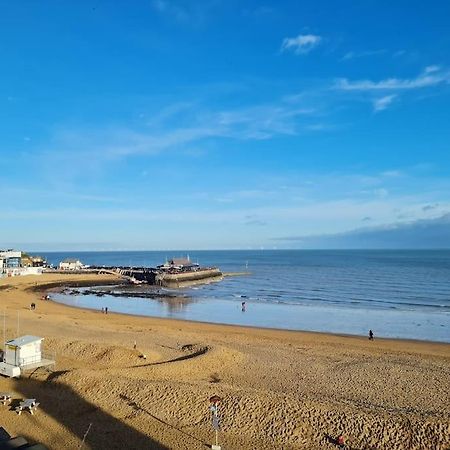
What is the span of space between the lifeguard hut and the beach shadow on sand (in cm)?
76

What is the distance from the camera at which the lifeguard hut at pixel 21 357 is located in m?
19.0

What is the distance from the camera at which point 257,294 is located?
2554 inches

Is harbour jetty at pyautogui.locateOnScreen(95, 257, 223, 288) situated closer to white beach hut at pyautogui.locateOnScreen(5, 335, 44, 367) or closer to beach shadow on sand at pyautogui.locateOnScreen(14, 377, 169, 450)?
white beach hut at pyautogui.locateOnScreen(5, 335, 44, 367)

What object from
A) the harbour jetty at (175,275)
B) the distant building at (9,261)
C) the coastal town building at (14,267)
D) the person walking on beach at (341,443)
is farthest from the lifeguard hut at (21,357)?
the distant building at (9,261)

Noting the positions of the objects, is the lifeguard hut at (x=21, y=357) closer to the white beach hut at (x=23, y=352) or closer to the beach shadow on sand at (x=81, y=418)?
the white beach hut at (x=23, y=352)

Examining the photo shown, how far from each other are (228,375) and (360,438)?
783 cm

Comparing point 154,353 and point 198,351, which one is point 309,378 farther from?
point 154,353

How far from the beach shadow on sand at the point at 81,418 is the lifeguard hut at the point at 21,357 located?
762 millimetres

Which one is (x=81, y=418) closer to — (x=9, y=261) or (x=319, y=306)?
(x=319, y=306)

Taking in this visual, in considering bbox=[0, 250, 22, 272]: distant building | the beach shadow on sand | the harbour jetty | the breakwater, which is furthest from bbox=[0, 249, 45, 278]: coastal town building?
the beach shadow on sand

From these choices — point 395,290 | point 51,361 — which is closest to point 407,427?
point 51,361

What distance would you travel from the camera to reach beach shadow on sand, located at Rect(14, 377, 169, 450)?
13.5 meters

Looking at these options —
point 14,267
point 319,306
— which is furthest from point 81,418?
point 14,267

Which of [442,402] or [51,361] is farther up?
[51,361]
